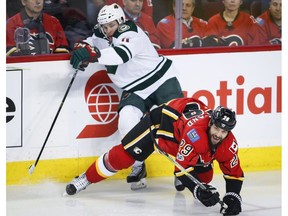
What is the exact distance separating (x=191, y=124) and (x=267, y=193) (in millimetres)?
925

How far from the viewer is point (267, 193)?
A: 5082 millimetres

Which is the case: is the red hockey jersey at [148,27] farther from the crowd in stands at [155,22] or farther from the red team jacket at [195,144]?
the red team jacket at [195,144]

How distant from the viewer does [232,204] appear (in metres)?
4.49

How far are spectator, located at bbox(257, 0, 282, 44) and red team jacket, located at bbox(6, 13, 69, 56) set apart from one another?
1.30 meters

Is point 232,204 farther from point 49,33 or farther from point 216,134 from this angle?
point 49,33

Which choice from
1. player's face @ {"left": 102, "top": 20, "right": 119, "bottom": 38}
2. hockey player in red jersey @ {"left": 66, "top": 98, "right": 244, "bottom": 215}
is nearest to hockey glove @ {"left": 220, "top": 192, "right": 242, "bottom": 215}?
hockey player in red jersey @ {"left": 66, "top": 98, "right": 244, "bottom": 215}

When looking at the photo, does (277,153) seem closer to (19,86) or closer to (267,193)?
(267,193)

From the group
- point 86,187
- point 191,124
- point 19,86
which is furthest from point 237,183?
point 19,86

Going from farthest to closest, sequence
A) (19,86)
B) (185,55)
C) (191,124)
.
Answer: (185,55) → (19,86) → (191,124)

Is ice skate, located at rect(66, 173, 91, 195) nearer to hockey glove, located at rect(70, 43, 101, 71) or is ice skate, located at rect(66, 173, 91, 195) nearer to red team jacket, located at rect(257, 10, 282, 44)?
hockey glove, located at rect(70, 43, 101, 71)

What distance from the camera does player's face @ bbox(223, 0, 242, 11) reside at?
5.54 m

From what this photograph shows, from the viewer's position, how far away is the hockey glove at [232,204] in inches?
177

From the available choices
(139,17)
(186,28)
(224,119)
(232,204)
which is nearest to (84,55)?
(139,17)

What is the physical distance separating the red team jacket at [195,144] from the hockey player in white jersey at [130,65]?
1.73 feet
